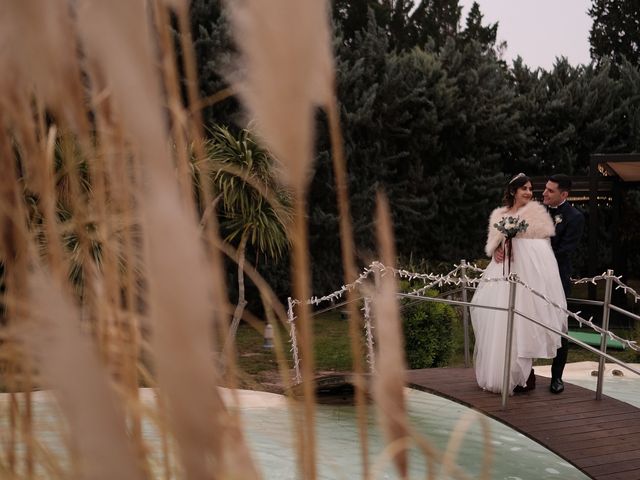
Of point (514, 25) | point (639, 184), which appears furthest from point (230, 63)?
point (514, 25)

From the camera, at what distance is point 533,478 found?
4125mm

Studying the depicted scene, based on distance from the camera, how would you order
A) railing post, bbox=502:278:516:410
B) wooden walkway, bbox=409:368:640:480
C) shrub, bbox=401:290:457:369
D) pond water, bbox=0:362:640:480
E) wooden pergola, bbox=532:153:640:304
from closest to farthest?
wooden walkway, bbox=409:368:640:480 < pond water, bbox=0:362:640:480 < railing post, bbox=502:278:516:410 < shrub, bbox=401:290:457:369 < wooden pergola, bbox=532:153:640:304

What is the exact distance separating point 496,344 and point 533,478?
0.80m

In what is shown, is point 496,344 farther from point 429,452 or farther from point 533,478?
point 429,452

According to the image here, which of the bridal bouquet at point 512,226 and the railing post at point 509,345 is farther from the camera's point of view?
the bridal bouquet at point 512,226

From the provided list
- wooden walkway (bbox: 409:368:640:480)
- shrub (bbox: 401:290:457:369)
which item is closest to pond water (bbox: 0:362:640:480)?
wooden walkway (bbox: 409:368:640:480)

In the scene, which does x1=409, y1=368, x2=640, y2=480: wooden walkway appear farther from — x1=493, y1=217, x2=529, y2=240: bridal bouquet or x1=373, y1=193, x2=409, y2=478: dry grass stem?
x1=373, y1=193, x2=409, y2=478: dry grass stem

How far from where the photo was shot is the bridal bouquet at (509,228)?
4.42 meters

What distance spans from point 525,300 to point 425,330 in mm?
2784

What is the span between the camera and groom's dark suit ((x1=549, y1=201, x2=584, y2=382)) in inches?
179

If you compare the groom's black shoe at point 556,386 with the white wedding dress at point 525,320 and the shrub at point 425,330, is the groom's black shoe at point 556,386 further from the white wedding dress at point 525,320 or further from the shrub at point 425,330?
the shrub at point 425,330

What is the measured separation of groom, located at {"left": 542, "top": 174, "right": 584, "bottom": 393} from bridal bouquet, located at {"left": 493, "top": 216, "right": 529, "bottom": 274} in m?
0.26

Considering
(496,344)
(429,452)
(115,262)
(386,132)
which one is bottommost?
(496,344)

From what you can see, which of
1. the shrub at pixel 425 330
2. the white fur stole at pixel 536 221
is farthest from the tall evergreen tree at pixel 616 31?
the white fur stole at pixel 536 221
